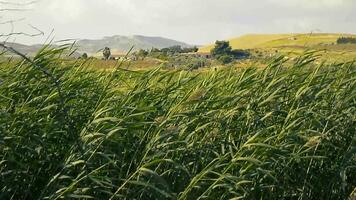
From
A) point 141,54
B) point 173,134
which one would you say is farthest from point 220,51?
point 173,134

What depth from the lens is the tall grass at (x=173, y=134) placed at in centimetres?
421

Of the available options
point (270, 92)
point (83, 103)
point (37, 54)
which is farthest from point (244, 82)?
point (37, 54)

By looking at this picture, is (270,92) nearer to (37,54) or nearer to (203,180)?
(203,180)

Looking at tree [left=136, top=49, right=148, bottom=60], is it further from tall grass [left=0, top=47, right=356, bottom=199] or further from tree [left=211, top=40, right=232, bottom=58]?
tree [left=211, top=40, right=232, bottom=58]

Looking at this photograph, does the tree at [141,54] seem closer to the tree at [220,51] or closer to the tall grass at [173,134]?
the tall grass at [173,134]

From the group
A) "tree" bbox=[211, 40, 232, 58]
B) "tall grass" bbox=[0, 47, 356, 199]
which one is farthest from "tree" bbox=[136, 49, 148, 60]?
"tree" bbox=[211, 40, 232, 58]

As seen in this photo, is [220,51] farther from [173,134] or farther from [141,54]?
[173,134]

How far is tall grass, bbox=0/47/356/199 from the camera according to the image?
421 centimetres

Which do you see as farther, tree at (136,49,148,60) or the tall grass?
tree at (136,49,148,60)

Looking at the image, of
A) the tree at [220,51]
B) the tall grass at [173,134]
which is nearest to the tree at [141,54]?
the tall grass at [173,134]

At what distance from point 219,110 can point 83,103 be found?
4.24 feet

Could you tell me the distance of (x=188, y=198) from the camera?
429 cm

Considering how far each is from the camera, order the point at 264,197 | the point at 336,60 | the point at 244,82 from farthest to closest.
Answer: the point at 336,60
the point at 244,82
the point at 264,197

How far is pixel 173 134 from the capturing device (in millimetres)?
4562
